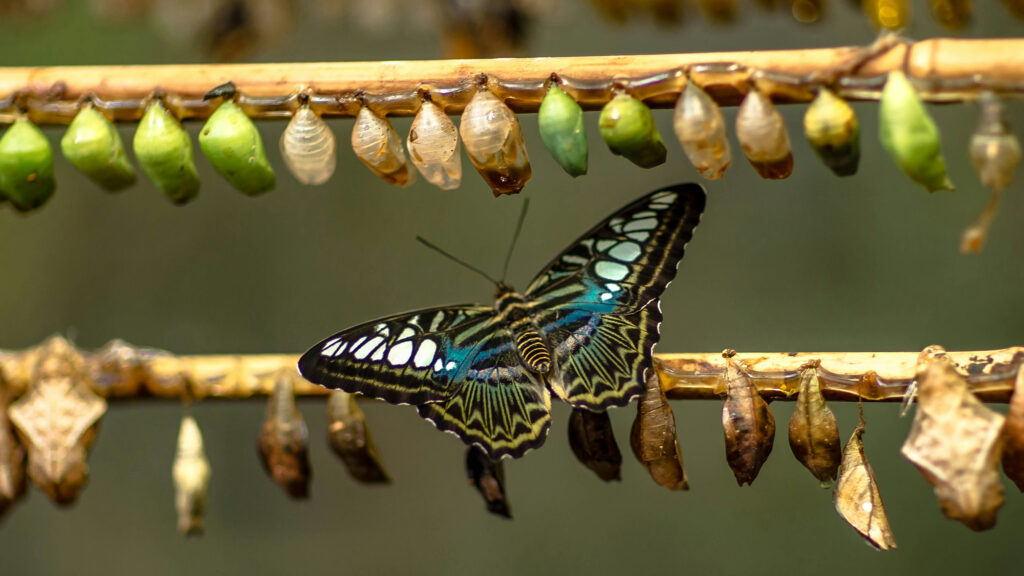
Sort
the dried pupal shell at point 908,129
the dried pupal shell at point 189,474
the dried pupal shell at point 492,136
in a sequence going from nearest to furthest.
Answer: the dried pupal shell at point 908,129 → the dried pupal shell at point 492,136 → the dried pupal shell at point 189,474

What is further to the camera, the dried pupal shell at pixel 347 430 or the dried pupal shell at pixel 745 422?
the dried pupal shell at pixel 347 430

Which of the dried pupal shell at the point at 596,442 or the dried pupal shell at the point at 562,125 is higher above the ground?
the dried pupal shell at the point at 562,125

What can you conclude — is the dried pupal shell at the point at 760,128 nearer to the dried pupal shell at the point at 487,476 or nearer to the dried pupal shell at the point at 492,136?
the dried pupal shell at the point at 492,136

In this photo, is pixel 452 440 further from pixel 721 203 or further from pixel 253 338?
pixel 721 203

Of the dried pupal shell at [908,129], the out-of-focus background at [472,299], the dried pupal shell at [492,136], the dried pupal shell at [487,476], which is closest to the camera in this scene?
the dried pupal shell at [908,129]

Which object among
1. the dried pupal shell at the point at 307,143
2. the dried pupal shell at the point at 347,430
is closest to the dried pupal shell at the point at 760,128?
the dried pupal shell at the point at 307,143

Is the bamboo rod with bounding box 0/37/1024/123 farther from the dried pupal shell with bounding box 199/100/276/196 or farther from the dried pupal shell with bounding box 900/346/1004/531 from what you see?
the dried pupal shell with bounding box 900/346/1004/531

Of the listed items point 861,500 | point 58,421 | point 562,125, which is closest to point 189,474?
point 58,421
